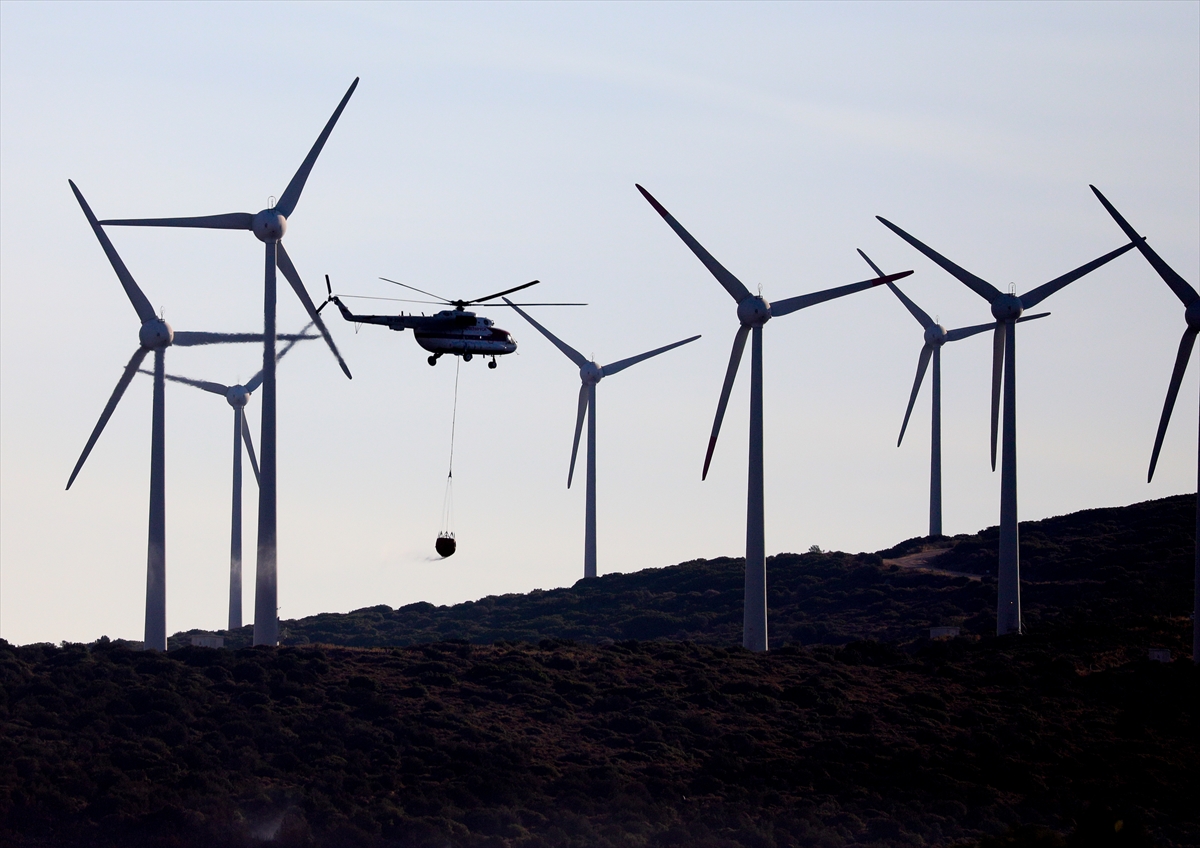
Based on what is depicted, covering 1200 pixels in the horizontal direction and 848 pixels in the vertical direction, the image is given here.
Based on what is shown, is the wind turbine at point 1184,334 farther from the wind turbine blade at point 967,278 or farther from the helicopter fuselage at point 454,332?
the helicopter fuselage at point 454,332

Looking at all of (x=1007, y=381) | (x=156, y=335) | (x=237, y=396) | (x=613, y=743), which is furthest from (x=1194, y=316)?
(x=237, y=396)

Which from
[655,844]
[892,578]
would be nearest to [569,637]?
[892,578]

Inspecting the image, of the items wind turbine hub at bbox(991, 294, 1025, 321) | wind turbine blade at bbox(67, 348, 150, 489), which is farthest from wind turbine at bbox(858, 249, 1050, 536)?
wind turbine blade at bbox(67, 348, 150, 489)

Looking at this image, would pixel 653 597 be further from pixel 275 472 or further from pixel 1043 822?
pixel 1043 822

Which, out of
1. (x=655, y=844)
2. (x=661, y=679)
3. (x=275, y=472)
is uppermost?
(x=275, y=472)

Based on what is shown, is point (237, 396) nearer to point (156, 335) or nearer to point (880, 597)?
point (156, 335)

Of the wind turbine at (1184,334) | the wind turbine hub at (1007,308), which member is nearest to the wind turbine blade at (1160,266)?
the wind turbine at (1184,334)

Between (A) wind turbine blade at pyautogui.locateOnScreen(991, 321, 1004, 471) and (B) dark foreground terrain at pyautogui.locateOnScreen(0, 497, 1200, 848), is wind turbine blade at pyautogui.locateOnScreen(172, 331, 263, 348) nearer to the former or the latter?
(B) dark foreground terrain at pyautogui.locateOnScreen(0, 497, 1200, 848)
